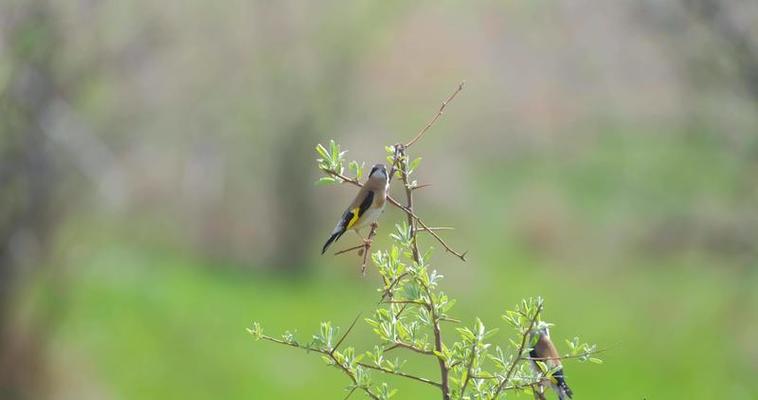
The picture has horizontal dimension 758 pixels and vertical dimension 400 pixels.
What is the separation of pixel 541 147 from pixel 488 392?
93.0ft

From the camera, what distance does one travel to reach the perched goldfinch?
3627 mm

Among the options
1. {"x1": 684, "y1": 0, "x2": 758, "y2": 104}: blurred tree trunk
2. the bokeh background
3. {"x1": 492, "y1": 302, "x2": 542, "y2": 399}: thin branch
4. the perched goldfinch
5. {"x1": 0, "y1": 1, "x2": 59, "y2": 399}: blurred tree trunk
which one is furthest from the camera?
the bokeh background

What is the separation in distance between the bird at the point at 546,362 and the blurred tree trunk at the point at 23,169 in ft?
27.0

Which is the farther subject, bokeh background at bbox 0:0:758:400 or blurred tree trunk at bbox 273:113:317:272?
blurred tree trunk at bbox 273:113:317:272

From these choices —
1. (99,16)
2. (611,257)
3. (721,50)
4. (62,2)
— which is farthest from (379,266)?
(611,257)

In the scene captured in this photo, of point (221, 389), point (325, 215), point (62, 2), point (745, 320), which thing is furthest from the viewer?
point (325, 215)

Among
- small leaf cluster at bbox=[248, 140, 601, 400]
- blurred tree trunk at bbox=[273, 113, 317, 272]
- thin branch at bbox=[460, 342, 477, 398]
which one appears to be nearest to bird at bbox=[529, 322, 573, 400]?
small leaf cluster at bbox=[248, 140, 601, 400]

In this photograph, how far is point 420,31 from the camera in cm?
2539

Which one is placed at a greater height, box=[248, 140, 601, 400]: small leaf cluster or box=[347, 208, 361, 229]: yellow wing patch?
box=[347, 208, 361, 229]: yellow wing patch

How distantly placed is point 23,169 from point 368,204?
936cm

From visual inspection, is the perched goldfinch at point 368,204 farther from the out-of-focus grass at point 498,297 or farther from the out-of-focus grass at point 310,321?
the out-of-focus grass at point 310,321

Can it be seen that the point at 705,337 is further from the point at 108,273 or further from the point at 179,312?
the point at 108,273

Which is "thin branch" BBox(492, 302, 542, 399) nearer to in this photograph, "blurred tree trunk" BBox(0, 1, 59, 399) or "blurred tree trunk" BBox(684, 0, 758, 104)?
"blurred tree trunk" BBox(684, 0, 758, 104)

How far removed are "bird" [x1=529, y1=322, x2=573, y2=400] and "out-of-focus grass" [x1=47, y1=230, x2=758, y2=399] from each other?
36.8 feet
